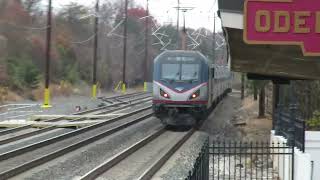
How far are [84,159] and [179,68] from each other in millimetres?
8758

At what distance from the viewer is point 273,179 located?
1428 centimetres

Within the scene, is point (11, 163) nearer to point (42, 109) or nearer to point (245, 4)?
point (245, 4)

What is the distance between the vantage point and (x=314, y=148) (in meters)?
12.7

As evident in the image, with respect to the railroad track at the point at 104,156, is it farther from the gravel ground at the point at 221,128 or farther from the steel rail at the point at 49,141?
the gravel ground at the point at 221,128

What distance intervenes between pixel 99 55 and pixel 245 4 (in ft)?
236

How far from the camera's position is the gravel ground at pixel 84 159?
14273 mm

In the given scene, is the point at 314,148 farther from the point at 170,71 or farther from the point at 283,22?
the point at 170,71

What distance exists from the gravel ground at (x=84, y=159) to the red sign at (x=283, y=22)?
9.27 m

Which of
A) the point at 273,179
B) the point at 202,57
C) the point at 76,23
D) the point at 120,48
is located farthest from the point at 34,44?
the point at 273,179

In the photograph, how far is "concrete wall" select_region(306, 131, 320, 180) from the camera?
12617mm

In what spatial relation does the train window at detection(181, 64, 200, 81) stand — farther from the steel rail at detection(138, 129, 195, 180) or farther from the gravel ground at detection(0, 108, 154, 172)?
the gravel ground at detection(0, 108, 154, 172)

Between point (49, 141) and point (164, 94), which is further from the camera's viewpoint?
point (164, 94)

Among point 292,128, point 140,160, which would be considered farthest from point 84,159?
point 292,128

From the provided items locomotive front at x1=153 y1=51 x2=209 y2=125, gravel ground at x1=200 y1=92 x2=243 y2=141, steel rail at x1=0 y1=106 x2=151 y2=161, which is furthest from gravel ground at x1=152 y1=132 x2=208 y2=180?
steel rail at x1=0 y1=106 x2=151 y2=161
